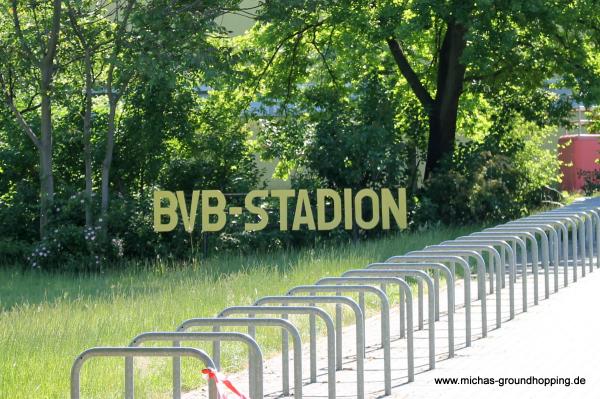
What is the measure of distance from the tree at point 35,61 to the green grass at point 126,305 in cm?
216

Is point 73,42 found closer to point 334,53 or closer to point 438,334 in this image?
point 334,53

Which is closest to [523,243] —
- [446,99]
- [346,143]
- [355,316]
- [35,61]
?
[355,316]

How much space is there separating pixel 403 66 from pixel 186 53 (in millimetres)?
6964

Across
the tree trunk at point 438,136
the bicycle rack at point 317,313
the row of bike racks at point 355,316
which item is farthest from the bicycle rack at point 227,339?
the tree trunk at point 438,136

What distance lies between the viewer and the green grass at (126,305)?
348 inches

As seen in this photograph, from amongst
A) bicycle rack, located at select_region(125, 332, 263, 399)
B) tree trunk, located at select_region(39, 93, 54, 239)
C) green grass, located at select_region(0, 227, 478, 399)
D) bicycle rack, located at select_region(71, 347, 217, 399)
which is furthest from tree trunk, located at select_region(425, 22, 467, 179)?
bicycle rack, located at select_region(71, 347, 217, 399)

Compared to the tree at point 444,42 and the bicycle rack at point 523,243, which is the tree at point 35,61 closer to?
the tree at point 444,42

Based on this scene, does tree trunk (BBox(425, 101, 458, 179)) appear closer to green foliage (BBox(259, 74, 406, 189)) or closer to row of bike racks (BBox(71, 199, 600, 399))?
green foliage (BBox(259, 74, 406, 189))

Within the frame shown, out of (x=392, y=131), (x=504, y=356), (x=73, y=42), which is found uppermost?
(x=73, y=42)

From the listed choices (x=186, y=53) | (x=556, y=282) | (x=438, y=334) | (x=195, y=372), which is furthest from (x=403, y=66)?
(x=195, y=372)

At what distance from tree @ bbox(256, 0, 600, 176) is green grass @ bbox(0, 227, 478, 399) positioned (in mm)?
3756

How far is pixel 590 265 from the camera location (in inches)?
644

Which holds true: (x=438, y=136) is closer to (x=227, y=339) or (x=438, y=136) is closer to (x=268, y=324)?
(x=268, y=324)

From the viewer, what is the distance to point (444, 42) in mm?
25219
